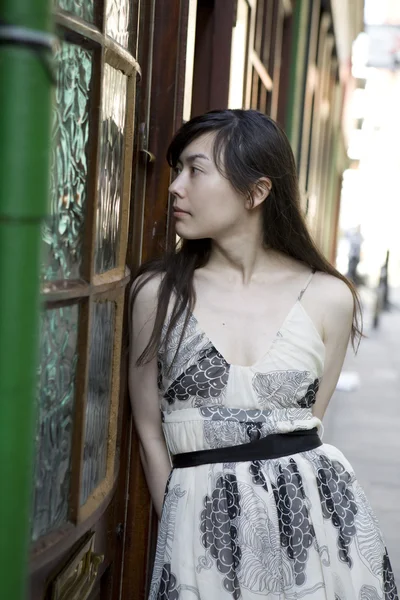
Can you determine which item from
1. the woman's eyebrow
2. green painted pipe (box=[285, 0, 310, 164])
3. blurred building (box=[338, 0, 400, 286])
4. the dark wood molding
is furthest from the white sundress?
blurred building (box=[338, 0, 400, 286])

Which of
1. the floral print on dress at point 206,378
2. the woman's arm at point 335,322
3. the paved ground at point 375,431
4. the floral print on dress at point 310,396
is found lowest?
the paved ground at point 375,431

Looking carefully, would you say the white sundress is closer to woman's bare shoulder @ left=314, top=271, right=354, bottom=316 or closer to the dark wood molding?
woman's bare shoulder @ left=314, top=271, right=354, bottom=316

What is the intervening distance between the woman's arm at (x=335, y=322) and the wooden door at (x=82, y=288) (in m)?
0.59

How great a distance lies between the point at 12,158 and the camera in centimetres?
111

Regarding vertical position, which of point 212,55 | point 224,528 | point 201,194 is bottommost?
point 224,528

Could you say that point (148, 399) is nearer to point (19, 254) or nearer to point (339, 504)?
point (339, 504)

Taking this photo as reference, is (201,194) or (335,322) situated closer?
(201,194)

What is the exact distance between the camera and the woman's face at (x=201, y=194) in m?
2.53

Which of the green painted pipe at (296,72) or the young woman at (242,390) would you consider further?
the green painted pipe at (296,72)

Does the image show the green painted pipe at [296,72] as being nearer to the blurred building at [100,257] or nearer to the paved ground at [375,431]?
the paved ground at [375,431]

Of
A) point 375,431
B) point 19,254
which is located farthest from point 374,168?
point 19,254

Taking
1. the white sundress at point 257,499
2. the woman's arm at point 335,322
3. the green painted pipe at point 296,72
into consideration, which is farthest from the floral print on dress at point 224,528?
the green painted pipe at point 296,72

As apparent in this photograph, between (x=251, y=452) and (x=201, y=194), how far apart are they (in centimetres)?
69

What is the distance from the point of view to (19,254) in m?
1.14
